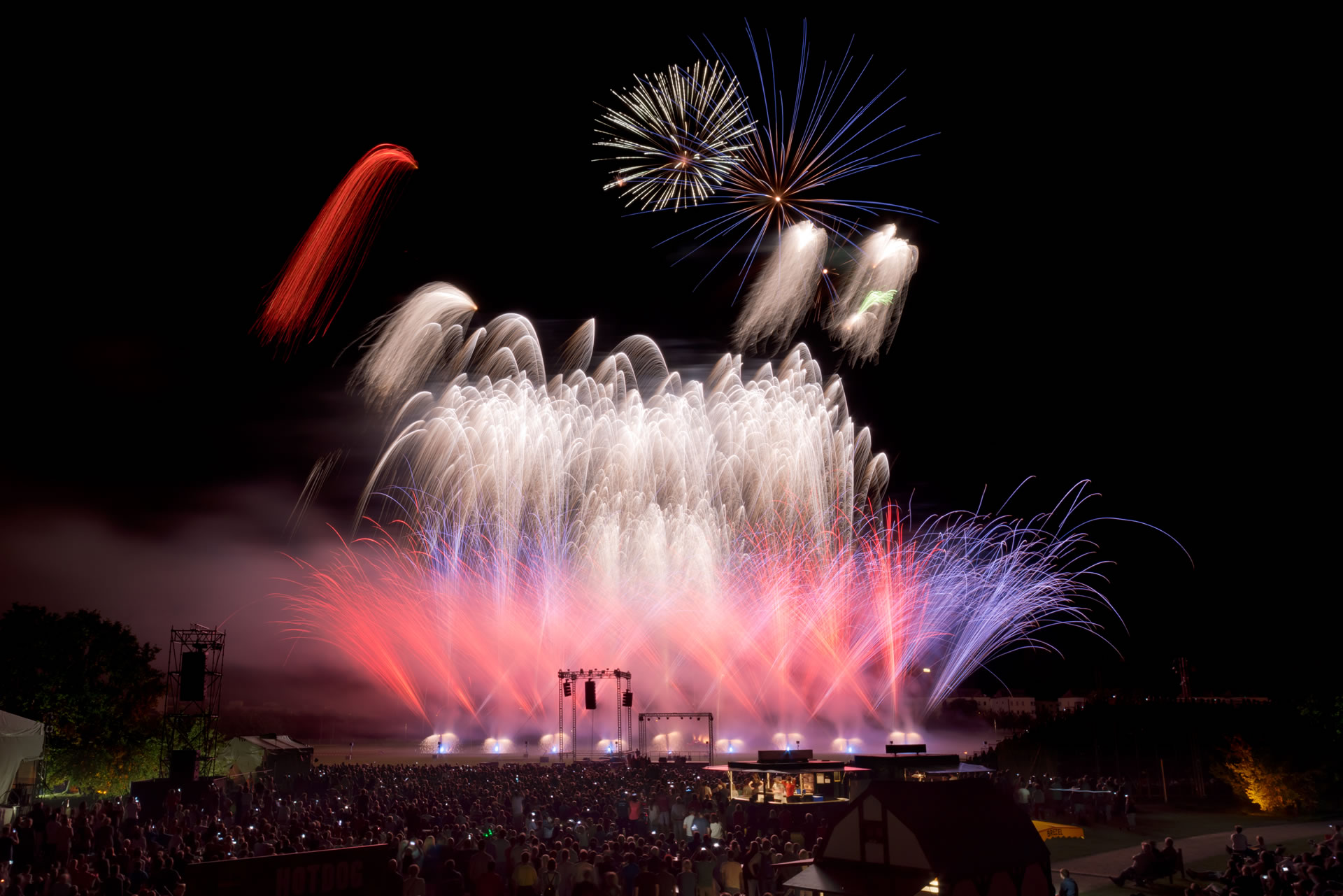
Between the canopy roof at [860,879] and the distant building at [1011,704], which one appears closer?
the canopy roof at [860,879]

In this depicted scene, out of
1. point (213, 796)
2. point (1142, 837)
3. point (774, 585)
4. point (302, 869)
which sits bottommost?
point (1142, 837)

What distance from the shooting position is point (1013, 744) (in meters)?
33.6

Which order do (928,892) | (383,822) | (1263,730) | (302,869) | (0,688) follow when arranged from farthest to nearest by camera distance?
(0,688) → (1263,730) → (383,822) → (928,892) → (302,869)

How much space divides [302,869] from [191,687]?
867 inches

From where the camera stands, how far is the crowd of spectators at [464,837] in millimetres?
10922

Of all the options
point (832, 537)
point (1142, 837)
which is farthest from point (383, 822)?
point (832, 537)

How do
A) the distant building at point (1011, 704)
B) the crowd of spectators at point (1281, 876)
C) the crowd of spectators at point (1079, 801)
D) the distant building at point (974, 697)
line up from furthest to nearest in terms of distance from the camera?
the distant building at point (1011, 704) → the distant building at point (974, 697) → the crowd of spectators at point (1079, 801) → the crowd of spectators at point (1281, 876)

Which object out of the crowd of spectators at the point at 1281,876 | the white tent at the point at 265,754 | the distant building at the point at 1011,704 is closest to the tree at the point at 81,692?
the white tent at the point at 265,754

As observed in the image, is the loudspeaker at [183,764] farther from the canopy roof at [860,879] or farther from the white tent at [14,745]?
the canopy roof at [860,879]

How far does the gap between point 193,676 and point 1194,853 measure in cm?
2587

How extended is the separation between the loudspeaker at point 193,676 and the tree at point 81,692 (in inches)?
573

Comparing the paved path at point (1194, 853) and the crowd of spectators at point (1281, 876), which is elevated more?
the crowd of spectators at point (1281, 876)

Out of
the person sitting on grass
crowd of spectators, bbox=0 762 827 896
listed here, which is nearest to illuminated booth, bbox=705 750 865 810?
crowd of spectators, bbox=0 762 827 896

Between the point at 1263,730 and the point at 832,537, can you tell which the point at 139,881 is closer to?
the point at 832,537
